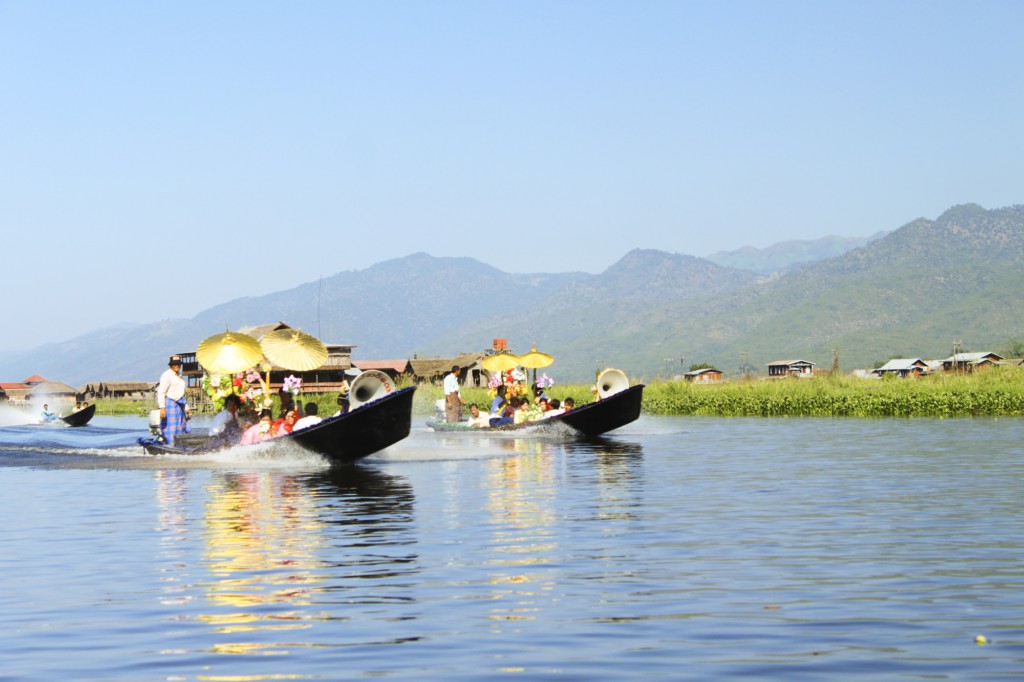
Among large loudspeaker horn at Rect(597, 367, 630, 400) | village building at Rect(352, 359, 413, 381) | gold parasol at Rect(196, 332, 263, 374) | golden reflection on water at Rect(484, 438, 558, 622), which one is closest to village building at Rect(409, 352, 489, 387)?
village building at Rect(352, 359, 413, 381)

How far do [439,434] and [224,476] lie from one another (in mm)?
16205

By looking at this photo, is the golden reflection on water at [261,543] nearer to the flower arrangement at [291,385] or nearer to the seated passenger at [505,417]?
the flower arrangement at [291,385]

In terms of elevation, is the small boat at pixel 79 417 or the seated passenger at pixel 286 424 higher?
the small boat at pixel 79 417

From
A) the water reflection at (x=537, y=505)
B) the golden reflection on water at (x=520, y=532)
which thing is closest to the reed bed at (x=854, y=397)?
the water reflection at (x=537, y=505)

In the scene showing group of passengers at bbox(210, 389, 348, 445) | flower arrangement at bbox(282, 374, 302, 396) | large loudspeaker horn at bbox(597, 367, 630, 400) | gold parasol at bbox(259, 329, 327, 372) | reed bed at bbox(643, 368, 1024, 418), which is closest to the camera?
group of passengers at bbox(210, 389, 348, 445)

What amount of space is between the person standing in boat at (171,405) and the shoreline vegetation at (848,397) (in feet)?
97.7

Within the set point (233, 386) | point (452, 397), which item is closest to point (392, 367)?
point (452, 397)

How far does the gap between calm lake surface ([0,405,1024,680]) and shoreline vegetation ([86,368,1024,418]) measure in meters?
23.6

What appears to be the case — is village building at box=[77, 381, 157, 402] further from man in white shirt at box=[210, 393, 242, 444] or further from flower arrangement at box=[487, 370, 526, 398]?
man in white shirt at box=[210, 393, 242, 444]

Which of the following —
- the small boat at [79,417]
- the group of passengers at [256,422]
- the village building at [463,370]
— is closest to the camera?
the group of passengers at [256,422]

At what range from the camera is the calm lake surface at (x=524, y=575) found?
9250 mm

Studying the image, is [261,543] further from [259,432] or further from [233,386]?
[233,386]

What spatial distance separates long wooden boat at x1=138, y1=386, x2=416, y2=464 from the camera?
26.2 m

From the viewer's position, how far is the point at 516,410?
1553 inches
